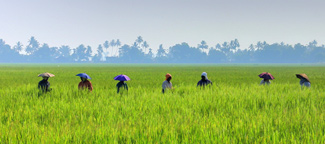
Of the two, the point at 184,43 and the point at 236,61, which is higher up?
the point at 184,43

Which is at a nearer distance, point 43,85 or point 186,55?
point 43,85

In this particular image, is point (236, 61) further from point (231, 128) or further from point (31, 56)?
point (231, 128)

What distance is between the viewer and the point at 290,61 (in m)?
163

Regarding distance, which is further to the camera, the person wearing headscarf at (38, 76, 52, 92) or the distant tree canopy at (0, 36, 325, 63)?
the distant tree canopy at (0, 36, 325, 63)

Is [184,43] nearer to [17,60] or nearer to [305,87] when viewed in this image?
[17,60]

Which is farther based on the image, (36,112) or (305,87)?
(305,87)

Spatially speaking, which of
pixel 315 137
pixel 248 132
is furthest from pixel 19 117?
pixel 315 137

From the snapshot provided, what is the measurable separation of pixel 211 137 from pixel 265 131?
0.97 metres

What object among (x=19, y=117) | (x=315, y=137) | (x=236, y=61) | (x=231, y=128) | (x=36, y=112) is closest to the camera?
(x=315, y=137)

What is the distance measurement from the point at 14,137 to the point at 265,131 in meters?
3.98

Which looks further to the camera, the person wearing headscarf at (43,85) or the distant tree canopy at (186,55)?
the distant tree canopy at (186,55)

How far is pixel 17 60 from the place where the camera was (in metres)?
186

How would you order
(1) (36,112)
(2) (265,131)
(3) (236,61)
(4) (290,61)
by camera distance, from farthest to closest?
(3) (236,61)
(4) (290,61)
(1) (36,112)
(2) (265,131)

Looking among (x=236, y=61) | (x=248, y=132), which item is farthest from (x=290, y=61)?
(x=248, y=132)
